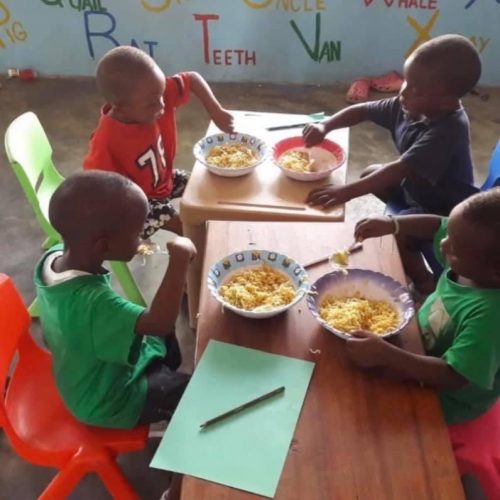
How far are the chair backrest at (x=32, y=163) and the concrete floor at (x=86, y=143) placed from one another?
2.07 ft

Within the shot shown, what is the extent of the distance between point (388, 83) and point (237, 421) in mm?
3848

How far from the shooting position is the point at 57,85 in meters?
4.65

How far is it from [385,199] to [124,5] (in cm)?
281

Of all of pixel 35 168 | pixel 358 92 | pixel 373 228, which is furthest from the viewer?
pixel 358 92

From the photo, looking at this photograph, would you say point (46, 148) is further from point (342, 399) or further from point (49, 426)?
point (342, 399)

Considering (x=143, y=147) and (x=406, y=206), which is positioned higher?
(x=143, y=147)

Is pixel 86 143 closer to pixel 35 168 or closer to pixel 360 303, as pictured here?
pixel 35 168

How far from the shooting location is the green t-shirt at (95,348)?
1411 millimetres

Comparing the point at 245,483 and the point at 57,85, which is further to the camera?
the point at 57,85

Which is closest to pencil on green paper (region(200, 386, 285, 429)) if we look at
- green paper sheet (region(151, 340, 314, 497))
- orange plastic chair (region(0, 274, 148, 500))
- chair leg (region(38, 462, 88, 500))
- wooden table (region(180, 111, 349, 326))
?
green paper sheet (region(151, 340, 314, 497))

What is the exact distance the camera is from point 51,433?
5.44ft

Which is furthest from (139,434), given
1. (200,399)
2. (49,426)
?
(200,399)

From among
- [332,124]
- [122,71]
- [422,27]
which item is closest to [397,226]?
[332,124]

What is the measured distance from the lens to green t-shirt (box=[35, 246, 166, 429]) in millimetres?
1411
